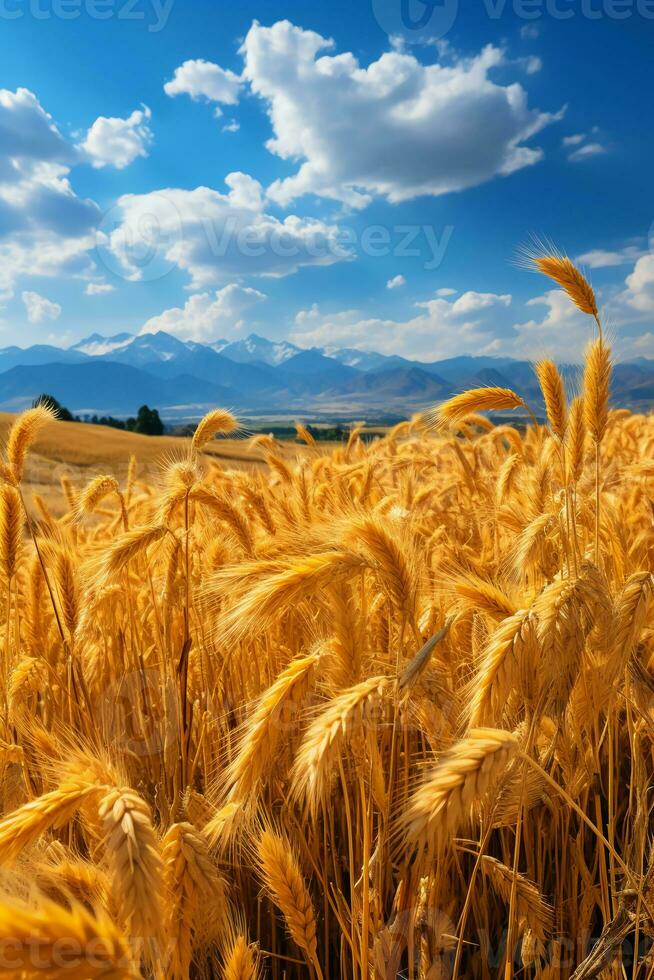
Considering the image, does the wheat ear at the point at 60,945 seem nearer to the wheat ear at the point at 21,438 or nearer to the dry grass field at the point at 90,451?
the wheat ear at the point at 21,438

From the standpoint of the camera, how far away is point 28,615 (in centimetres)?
263

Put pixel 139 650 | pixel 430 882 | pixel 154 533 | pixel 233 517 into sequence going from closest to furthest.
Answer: pixel 430 882
pixel 154 533
pixel 233 517
pixel 139 650

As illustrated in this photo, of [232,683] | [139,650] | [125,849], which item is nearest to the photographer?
[125,849]

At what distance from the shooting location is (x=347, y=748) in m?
1.71

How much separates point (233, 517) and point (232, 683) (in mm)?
772

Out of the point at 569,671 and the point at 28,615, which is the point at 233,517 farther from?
the point at 569,671

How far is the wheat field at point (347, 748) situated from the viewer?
986 mm

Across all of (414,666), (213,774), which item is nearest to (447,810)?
(414,666)

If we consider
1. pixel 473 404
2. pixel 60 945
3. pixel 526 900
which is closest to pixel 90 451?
pixel 473 404

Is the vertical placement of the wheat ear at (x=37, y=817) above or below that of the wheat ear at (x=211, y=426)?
below

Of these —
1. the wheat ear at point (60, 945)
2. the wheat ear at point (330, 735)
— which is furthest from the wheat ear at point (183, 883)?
the wheat ear at point (60, 945)

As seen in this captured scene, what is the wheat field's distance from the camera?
3.24 ft

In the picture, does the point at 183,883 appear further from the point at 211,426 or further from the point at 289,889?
A: the point at 211,426

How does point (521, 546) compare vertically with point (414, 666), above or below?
above
